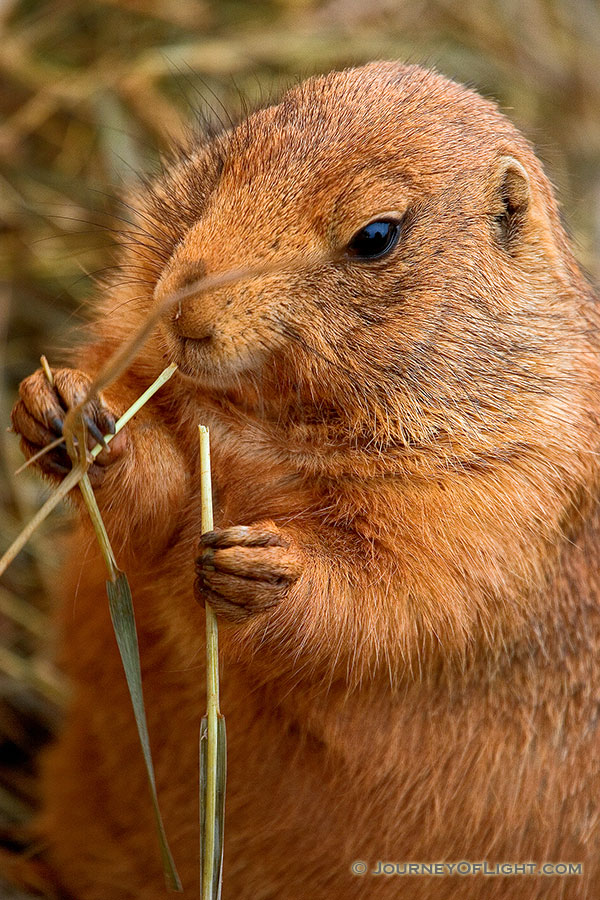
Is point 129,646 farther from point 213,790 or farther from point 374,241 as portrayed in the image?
point 374,241

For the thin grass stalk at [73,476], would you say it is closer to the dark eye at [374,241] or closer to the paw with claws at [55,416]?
the paw with claws at [55,416]

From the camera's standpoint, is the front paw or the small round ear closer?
the front paw

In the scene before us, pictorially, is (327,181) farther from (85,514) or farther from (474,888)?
(474,888)

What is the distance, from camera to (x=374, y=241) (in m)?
3.01

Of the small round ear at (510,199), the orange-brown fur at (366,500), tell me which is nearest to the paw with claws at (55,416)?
the orange-brown fur at (366,500)

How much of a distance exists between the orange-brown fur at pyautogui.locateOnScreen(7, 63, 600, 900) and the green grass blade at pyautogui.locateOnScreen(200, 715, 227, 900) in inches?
9.6

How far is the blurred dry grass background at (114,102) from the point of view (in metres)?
5.57

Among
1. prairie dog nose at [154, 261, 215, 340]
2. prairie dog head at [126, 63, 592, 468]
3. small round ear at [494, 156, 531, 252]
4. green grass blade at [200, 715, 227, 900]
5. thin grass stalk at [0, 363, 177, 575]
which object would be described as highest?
small round ear at [494, 156, 531, 252]

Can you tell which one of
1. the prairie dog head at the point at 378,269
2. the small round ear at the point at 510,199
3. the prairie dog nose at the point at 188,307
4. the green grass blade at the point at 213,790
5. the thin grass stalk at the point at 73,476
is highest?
the small round ear at the point at 510,199

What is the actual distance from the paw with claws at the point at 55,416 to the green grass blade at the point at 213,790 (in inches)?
33.0

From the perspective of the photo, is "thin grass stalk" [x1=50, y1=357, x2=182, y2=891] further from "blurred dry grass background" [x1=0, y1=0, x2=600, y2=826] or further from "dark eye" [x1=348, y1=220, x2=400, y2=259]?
"blurred dry grass background" [x1=0, y1=0, x2=600, y2=826]

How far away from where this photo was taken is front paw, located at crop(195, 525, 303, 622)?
2.80m

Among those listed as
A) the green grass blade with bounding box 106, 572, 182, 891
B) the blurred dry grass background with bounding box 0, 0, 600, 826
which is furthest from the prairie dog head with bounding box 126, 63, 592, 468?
the blurred dry grass background with bounding box 0, 0, 600, 826

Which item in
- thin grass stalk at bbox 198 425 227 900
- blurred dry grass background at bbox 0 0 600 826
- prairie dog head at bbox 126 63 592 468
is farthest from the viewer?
blurred dry grass background at bbox 0 0 600 826
